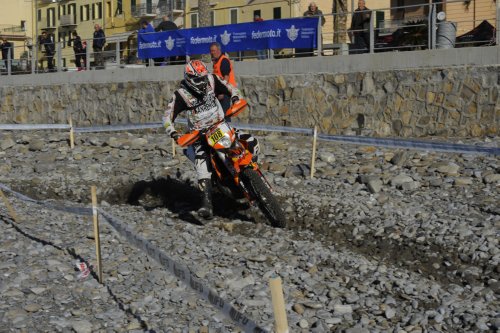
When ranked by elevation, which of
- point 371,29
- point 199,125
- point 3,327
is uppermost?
point 371,29

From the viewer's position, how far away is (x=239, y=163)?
33.6 ft

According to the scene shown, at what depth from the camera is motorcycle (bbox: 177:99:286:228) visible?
1025 cm

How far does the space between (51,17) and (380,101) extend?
71.0m

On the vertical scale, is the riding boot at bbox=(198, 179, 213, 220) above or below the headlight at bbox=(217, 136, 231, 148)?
below

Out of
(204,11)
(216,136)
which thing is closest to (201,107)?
(216,136)

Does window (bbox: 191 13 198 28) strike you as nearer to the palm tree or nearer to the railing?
the palm tree

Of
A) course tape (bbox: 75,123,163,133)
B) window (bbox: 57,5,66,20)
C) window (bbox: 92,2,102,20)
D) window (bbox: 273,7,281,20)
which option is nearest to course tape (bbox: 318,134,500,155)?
course tape (bbox: 75,123,163,133)

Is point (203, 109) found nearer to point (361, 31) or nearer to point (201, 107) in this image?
point (201, 107)

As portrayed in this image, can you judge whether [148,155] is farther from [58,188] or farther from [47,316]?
[47,316]

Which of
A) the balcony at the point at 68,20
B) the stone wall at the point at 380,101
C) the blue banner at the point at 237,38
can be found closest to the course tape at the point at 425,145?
the stone wall at the point at 380,101

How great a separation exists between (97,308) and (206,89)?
3.86 metres

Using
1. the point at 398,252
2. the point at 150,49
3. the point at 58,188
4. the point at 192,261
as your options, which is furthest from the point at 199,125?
the point at 150,49

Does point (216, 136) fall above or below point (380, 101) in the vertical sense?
below

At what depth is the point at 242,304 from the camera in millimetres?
7469
